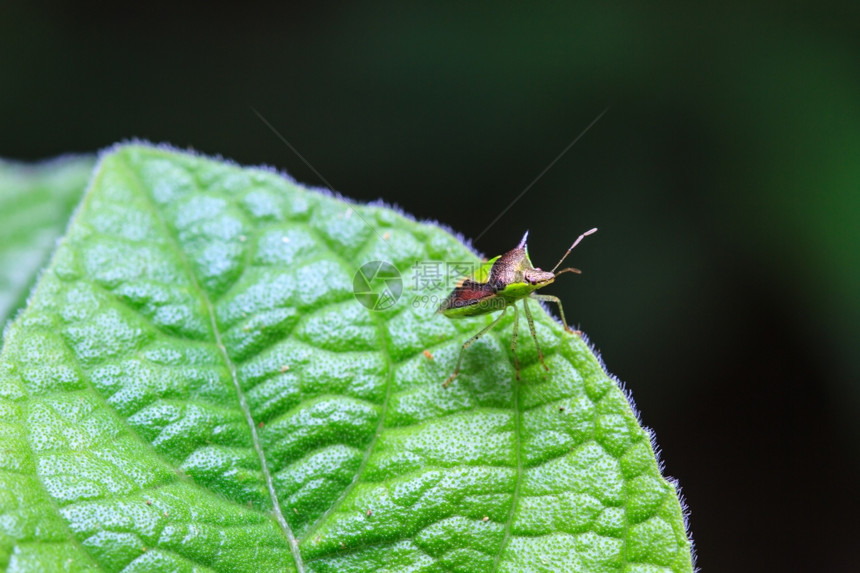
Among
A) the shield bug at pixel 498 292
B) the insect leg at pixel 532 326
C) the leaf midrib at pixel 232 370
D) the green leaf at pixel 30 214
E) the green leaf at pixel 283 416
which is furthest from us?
the green leaf at pixel 30 214

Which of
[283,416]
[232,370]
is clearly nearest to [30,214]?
[232,370]

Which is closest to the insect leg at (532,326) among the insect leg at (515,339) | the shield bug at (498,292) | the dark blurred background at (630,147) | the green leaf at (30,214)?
the shield bug at (498,292)

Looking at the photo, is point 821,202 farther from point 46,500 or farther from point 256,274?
point 46,500

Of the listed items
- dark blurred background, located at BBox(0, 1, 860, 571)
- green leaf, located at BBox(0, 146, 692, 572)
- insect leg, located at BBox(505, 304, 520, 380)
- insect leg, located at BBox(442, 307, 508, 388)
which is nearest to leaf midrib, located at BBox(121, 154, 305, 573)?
green leaf, located at BBox(0, 146, 692, 572)

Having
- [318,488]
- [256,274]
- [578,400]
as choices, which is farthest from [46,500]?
[578,400]

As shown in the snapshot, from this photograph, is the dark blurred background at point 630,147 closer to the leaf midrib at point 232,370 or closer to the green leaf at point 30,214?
the green leaf at point 30,214

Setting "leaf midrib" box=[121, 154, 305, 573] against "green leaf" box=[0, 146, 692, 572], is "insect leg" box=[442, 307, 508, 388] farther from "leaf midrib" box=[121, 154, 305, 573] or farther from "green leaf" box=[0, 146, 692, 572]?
"leaf midrib" box=[121, 154, 305, 573]

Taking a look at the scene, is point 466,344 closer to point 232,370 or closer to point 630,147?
point 232,370
